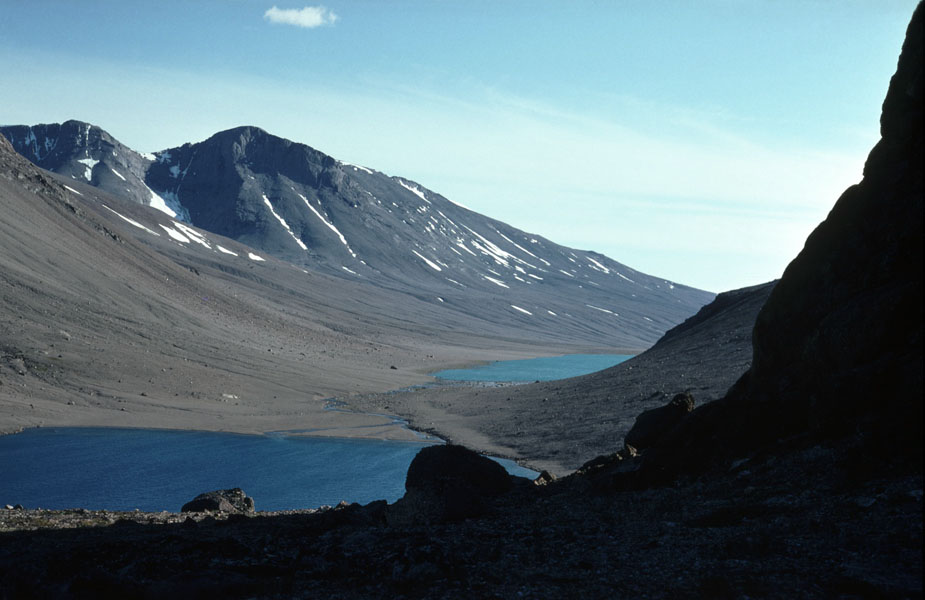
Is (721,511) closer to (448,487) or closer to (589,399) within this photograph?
(448,487)

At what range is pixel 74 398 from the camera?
7581 cm

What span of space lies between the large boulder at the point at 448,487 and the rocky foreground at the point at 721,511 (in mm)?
56

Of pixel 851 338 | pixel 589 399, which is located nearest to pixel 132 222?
pixel 589 399

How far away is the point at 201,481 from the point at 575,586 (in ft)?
152

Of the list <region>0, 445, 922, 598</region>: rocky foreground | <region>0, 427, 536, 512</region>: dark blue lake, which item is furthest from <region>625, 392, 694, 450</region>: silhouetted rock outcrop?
<region>0, 427, 536, 512</region>: dark blue lake

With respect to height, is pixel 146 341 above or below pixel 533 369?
below

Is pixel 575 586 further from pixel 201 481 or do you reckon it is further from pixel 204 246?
pixel 204 246

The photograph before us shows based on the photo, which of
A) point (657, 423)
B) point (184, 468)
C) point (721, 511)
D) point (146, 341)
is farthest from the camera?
point (146, 341)

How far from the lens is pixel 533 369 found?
5955 inches

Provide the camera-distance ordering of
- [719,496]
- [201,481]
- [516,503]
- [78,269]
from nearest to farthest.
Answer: [719,496] → [516,503] → [201,481] → [78,269]

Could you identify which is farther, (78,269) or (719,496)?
(78,269)

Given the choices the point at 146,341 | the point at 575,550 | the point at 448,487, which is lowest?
the point at 146,341

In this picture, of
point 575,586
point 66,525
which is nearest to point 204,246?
point 66,525

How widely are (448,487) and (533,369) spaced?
437 ft
